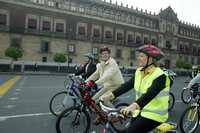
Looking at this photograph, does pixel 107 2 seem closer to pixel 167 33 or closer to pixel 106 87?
pixel 167 33

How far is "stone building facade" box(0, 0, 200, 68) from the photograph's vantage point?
136 ft

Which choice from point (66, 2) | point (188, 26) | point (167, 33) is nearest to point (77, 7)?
point (66, 2)

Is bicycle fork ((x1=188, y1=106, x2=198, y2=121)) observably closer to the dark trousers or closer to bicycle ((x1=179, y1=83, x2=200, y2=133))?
bicycle ((x1=179, y1=83, x2=200, y2=133))

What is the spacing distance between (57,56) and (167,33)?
33363 millimetres

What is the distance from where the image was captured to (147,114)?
3.56m

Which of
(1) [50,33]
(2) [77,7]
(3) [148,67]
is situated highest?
(2) [77,7]

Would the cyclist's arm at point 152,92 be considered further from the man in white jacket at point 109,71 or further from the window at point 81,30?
the window at point 81,30

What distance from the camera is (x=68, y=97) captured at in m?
7.76

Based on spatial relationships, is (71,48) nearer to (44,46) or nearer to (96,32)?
(44,46)

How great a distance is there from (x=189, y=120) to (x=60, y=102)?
133 inches

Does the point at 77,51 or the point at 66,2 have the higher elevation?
the point at 66,2

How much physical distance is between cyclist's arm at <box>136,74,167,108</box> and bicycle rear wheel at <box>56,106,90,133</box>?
2.23 m

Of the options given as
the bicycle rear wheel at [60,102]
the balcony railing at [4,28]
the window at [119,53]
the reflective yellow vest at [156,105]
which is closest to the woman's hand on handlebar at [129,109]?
the reflective yellow vest at [156,105]

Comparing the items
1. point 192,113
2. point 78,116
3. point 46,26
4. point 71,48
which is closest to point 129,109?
point 78,116
